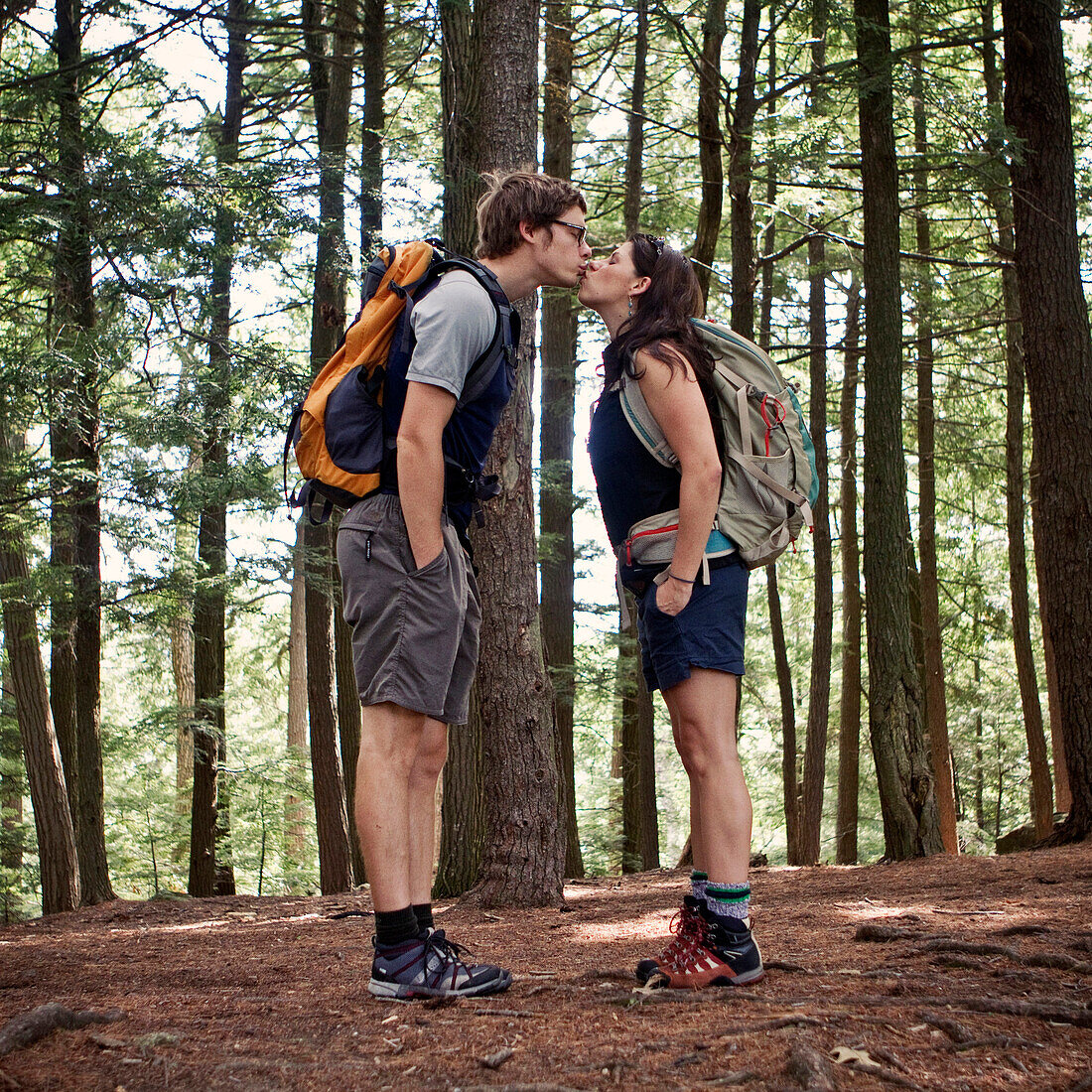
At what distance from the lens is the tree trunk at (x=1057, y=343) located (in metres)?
7.25

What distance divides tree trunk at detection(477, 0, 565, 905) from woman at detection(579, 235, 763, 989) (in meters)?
2.33

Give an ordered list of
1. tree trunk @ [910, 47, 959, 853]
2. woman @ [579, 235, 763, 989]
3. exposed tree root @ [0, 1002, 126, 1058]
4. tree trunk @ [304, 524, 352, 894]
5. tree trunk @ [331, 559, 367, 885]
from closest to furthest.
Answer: exposed tree root @ [0, 1002, 126, 1058] < woman @ [579, 235, 763, 989] < tree trunk @ [304, 524, 352, 894] < tree trunk @ [331, 559, 367, 885] < tree trunk @ [910, 47, 959, 853]

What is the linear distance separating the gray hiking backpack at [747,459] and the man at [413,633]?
1.84ft

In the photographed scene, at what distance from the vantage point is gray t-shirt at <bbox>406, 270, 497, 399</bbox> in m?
2.88

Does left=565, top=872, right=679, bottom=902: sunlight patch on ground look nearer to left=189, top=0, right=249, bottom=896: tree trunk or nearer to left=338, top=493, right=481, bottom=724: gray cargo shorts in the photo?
left=338, top=493, right=481, bottom=724: gray cargo shorts

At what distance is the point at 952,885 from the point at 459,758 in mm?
3132

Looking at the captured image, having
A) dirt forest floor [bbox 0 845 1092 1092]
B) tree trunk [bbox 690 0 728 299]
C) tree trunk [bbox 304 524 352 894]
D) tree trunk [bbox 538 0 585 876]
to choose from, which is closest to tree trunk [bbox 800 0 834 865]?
tree trunk [bbox 690 0 728 299]

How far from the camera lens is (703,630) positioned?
3.08 m

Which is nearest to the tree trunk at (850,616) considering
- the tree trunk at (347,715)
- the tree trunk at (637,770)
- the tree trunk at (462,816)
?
the tree trunk at (637,770)

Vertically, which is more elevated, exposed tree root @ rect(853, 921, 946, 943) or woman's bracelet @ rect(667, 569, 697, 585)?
woman's bracelet @ rect(667, 569, 697, 585)

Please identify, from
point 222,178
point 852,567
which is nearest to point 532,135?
point 222,178

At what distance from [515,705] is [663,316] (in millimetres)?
2837

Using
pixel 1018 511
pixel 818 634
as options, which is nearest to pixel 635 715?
pixel 818 634

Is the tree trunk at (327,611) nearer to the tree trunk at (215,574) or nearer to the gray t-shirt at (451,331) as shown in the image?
the tree trunk at (215,574)
